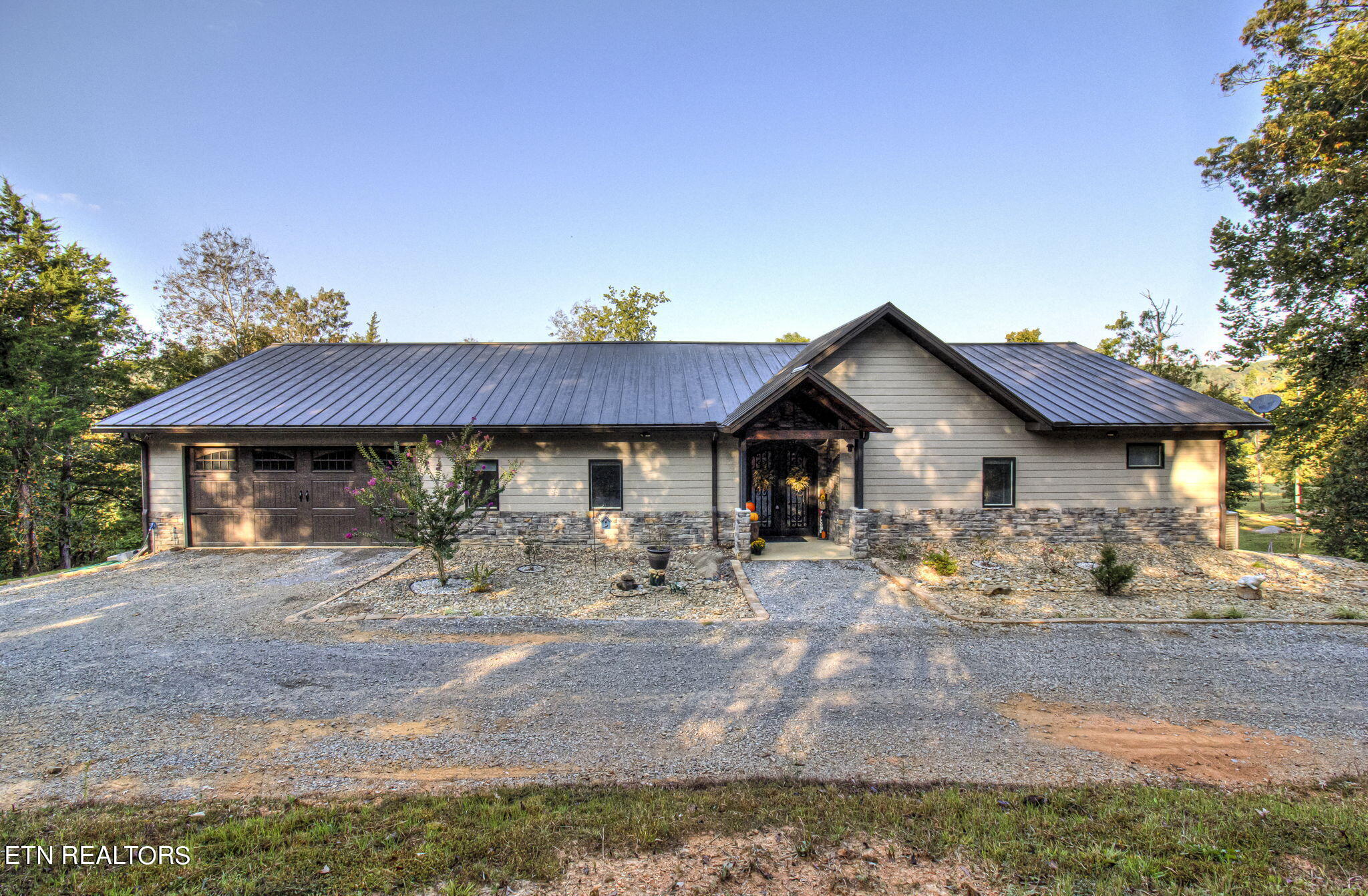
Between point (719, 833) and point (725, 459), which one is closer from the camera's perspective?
point (719, 833)

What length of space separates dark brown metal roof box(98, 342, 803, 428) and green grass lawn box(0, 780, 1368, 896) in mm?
9134

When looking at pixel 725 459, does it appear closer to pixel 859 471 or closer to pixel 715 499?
pixel 715 499

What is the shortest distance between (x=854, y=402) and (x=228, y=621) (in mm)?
11272

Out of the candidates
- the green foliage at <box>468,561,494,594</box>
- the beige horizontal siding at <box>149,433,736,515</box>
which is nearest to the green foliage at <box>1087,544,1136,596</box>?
the beige horizontal siding at <box>149,433,736,515</box>

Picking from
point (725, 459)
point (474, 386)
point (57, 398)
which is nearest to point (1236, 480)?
point (725, 459)

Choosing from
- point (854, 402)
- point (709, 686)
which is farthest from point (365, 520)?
point (854, 402)

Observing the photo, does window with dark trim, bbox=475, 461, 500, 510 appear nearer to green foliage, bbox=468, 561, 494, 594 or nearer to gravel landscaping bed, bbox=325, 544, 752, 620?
gravel landscaping bed, bbox=325, 544, 752, 620

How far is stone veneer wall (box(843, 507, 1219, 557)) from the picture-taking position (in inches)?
496

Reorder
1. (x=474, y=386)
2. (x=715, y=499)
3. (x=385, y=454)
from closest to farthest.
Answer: (x=715, y=499), (x=385, y=454), (x=474, y=386)

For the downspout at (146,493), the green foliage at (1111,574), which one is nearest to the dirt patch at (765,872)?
the green foliage at (1111,574)

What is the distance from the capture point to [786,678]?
578cm

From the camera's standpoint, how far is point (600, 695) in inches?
211

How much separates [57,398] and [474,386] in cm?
1322

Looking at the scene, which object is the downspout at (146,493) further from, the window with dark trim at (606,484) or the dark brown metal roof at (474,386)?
the window with dark trim at (606,484)
